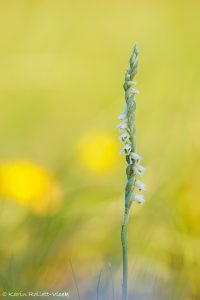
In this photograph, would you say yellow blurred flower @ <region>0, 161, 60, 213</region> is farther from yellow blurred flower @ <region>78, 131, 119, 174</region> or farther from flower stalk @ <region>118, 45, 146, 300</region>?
flower stalk @ <region>118, 45, 146, 300</region>

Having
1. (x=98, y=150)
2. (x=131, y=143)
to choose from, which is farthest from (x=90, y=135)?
(x=131, y=143)

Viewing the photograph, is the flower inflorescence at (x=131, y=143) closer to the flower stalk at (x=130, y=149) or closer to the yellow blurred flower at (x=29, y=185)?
the flower stalk at (x=130, y=149)

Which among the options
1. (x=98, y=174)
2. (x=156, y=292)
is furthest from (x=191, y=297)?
(x=98, y=174)

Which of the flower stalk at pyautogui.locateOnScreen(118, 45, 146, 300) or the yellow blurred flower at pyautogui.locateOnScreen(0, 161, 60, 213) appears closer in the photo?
the flower stalk at pyautogui.locateOnScreen(118, 45, 146, 300)

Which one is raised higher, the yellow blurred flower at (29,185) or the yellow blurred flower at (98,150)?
the yellow blurred flower at (98,150)

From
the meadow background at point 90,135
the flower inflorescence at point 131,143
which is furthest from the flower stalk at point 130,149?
the meadow background at point 90,135

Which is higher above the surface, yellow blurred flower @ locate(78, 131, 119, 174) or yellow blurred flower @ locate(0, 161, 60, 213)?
yellow blurred flower @ locate(78, 131, 119, 174)

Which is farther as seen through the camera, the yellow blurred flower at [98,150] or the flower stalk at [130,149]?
the yellow blurred flower at [98,150]

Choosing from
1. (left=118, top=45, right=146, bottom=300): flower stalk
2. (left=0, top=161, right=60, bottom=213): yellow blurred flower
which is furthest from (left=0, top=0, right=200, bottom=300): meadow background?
(left=118, top=45, right=146, bottom=300): flower stalk

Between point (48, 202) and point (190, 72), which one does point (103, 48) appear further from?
point (48, 202)
